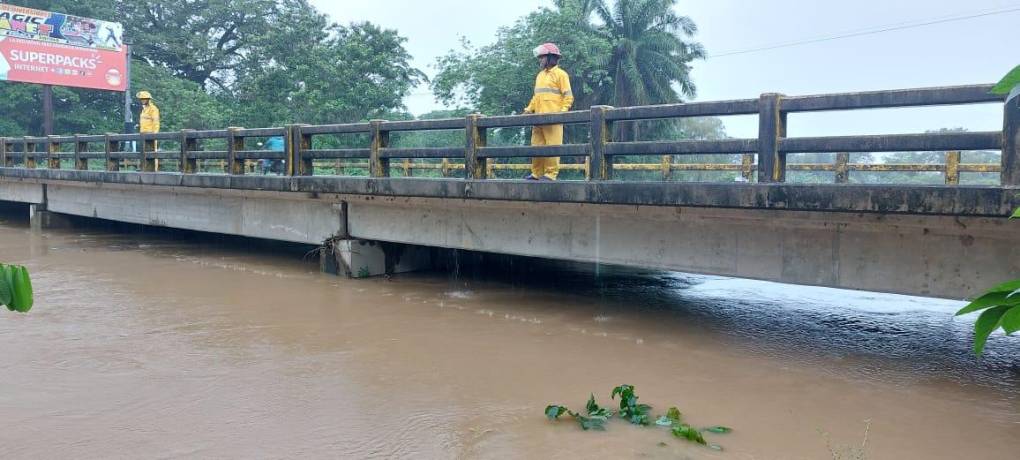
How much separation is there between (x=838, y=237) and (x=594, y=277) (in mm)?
4817

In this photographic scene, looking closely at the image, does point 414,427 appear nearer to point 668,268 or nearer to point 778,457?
point 778,457

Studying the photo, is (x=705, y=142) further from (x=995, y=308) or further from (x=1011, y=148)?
(x=995, y=308)

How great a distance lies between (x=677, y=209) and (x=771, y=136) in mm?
1170

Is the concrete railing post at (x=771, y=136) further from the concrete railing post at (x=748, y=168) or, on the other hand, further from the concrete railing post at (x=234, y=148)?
the concrete railing post at (x=234, y=148)

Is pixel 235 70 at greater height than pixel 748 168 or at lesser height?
greater

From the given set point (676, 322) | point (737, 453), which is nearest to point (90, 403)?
point (737, 453)

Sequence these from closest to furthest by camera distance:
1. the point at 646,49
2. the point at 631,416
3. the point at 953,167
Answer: the point at 631,416
the point at 953,167
the point at 646,49

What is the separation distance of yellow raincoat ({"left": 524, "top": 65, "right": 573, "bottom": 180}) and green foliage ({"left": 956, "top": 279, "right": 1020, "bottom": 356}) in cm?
733

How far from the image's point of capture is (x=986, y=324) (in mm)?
1511

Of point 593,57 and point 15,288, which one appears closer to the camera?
point 15,288

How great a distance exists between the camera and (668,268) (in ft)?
24.2

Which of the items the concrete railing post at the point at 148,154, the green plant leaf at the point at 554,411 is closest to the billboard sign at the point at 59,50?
the concrete railing post at the point at 148,154

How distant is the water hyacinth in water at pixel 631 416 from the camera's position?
4634mm

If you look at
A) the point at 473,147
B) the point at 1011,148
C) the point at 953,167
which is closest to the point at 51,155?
the point at 473,147
